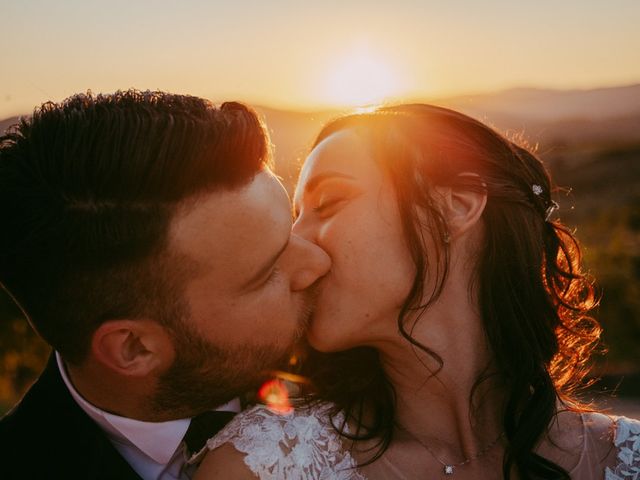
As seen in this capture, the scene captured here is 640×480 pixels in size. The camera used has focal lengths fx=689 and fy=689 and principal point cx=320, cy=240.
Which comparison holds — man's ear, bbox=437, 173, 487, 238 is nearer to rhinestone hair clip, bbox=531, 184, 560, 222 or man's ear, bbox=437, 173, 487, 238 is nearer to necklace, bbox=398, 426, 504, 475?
rhinestone hair clip, bbox=531, 184, 560, 222

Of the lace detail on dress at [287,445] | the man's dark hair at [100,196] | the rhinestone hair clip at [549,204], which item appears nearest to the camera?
the man's dark hair at [100,196]

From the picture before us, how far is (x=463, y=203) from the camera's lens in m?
2.80

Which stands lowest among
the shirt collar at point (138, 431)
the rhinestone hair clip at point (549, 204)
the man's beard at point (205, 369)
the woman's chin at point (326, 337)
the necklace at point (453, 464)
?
the necklace at point (453, 464)

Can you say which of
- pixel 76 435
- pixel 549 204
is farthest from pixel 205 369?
pixel 549 204

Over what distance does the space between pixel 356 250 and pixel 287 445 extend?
77cm

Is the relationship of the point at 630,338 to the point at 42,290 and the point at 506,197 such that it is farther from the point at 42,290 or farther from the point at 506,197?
the point at 42,290

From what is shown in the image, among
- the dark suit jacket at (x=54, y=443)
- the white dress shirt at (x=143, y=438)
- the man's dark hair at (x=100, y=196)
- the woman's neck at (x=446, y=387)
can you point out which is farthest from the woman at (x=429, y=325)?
the man's dark hair at (x=100, y=196)

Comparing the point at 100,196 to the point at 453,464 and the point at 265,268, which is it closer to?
the point at 265,268

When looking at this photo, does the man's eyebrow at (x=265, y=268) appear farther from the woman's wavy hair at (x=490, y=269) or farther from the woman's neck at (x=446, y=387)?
the woman's neck at (x=446, y=387)

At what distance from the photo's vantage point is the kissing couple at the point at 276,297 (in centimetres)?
243

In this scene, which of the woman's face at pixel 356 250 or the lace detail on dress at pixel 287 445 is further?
the woman's face at pixel 356 250

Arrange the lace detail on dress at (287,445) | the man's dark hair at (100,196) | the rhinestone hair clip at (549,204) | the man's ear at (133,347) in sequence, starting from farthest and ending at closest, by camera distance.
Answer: the rhinestone hair clip at (549,204) → the man's ear at (133,347) → the lace detail on dress at (287,445) → the man's dark hair at (100,196)

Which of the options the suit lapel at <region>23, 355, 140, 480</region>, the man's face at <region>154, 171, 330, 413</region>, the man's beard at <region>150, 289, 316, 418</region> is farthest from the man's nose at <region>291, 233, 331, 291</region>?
the suit lapel at <region>23, 355, 140, 480</region>

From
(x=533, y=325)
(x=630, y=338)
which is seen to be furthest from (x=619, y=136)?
(x=533, y=325)
